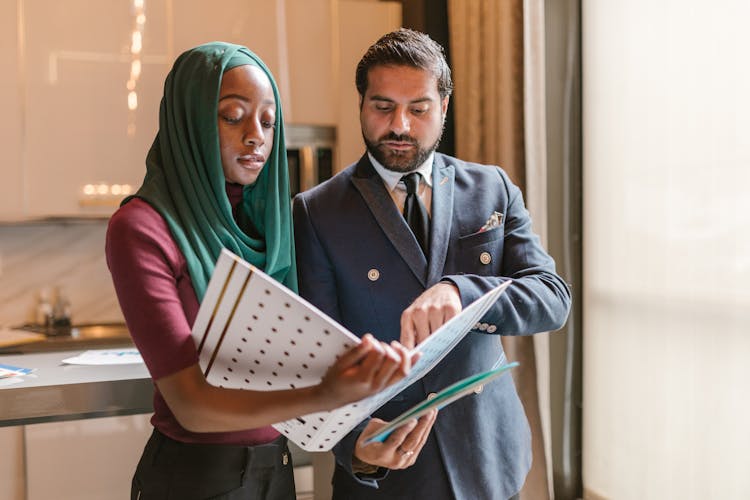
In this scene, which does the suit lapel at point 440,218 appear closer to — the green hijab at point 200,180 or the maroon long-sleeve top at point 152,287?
the green hijab at point 200,180

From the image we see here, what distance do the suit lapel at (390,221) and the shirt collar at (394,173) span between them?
11 mm

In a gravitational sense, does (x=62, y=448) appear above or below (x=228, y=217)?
below

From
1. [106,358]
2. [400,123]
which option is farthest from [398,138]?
[106,358]

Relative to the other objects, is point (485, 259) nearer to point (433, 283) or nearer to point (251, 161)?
point (433, 283)

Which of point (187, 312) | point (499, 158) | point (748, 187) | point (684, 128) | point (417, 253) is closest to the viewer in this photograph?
point (187, 312)

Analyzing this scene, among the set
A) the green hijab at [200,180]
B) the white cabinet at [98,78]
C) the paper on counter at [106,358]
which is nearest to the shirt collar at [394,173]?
the green hijab at [200,180]

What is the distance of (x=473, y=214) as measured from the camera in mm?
1358

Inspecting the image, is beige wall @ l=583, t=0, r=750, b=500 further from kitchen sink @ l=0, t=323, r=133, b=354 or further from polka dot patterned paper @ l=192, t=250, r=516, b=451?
kitchen sink @ l=0, t=323, r=133, b=354

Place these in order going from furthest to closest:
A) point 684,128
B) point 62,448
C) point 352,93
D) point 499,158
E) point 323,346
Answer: point 352,93, point 499,158, point 62,448, point 684,128, point 323,346

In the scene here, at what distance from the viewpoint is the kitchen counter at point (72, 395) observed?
1565 mm

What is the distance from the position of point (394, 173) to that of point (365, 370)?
1.91ft

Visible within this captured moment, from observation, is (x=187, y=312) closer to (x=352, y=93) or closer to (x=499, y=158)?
(x=499, y=158)

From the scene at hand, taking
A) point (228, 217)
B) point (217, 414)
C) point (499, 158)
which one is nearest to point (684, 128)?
point (499, 158)

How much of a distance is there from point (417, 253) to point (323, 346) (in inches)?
18.6
